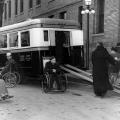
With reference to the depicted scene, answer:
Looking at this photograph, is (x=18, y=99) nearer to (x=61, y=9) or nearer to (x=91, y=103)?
(x=91, y=103)

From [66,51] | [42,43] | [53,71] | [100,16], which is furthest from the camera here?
[100,16]

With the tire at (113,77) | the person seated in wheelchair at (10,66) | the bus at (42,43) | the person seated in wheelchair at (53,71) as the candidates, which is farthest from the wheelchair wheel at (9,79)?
the tire at (113,77)

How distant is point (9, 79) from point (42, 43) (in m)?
2.10

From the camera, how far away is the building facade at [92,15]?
68.9 feet

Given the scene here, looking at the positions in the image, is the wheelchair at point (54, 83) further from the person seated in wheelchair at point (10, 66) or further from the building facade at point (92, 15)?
the building facade at point (92, 15)

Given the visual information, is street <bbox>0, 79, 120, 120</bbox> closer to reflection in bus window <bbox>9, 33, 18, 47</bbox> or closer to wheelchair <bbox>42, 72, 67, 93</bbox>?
wheelchair <bbox>42, 72, 67, 93</bbox>

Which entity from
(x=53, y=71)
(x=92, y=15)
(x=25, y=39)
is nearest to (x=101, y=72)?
(x=53, y=71)

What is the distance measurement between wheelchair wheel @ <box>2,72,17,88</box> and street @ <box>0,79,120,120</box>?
126 cm

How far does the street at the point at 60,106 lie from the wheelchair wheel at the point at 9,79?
126 centimetres

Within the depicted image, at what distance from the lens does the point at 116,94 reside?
527 inches

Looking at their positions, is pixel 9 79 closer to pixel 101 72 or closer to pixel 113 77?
pixel 113 77

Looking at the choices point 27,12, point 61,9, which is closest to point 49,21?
point 61,9

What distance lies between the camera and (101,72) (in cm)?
1274

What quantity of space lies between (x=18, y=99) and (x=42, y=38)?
145 inches
